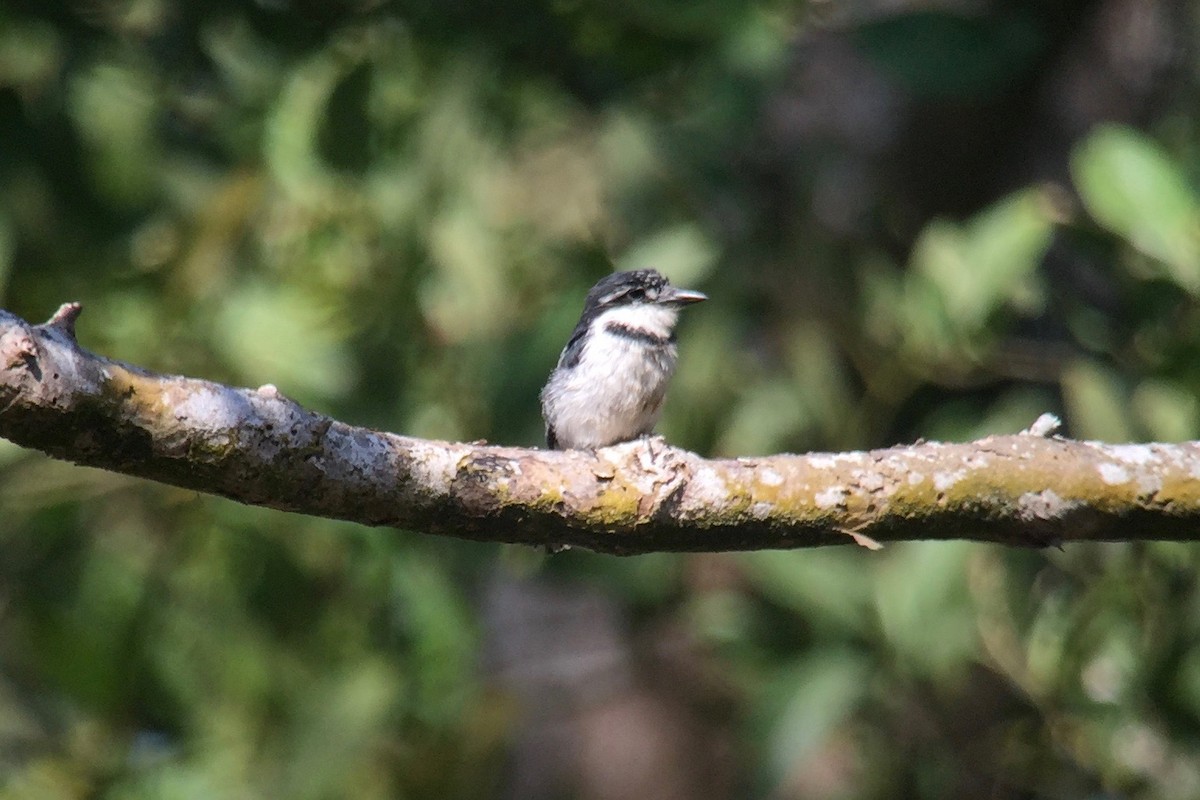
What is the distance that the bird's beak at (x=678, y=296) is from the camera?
5.09 meters

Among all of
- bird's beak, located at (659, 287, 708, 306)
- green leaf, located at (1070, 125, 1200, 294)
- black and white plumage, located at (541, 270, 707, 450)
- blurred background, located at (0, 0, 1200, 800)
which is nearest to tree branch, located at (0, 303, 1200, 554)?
green leaf, located at (1070, 125, 1200, 294)

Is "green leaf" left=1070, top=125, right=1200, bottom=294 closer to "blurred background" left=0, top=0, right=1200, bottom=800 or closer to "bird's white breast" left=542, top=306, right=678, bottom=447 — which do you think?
"blurred background" left=0, top=0, right=1200, bottom=800

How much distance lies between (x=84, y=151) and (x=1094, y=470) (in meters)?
3.19

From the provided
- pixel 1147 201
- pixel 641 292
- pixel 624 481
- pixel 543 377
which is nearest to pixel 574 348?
pixel 641 292

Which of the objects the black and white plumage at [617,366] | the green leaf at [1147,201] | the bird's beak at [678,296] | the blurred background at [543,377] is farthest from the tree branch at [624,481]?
the bird's beak at [678,296]

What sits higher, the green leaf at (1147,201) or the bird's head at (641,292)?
the bird's head at (641,292)

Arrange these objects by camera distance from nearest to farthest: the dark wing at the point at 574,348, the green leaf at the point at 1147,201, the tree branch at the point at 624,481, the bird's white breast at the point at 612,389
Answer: the tree branch at the point at 624,481, the green leaf at the point at 1147,201, the bird's white breast at the point at 612,389, the dark wing at the point at 574,348

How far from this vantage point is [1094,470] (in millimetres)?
3002

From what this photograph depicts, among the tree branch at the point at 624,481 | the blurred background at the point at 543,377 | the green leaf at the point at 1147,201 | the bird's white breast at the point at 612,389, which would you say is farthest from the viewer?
the bird's white breast at the point at 612,389

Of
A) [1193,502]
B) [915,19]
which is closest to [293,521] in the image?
[915,19]

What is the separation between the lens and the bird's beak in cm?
509

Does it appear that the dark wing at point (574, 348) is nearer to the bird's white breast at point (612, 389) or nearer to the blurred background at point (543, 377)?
the bird's white breast at point (612, 389)

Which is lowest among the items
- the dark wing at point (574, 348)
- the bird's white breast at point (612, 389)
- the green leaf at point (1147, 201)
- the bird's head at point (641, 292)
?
the green leaf at point (1147, 201)

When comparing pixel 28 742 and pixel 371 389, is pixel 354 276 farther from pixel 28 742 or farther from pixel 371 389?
pixel 28 742
